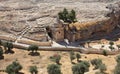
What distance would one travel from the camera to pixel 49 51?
2844 inches

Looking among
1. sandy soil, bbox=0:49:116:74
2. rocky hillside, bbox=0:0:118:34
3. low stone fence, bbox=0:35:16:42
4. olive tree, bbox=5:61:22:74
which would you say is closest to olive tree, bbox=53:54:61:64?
sandy soil, bbox=0:49:116:74

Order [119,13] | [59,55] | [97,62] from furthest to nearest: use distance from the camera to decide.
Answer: [119,13] → [59,55] → [97,62]

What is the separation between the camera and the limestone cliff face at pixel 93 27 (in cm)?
7838

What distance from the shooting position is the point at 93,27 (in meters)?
81.3

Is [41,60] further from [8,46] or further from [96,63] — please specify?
[96,63]

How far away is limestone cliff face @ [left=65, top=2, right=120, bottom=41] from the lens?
78375 mm

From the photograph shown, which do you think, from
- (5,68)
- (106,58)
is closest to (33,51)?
(5,68)

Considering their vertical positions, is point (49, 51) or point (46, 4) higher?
point (46, 4)

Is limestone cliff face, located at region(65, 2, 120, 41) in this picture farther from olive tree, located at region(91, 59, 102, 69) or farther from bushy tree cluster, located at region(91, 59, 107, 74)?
bushy tree cluster, located at region(91, 59, 107, 74)

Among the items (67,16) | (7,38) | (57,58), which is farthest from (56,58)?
(67,16)

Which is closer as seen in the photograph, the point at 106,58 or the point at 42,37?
the point at 106,58

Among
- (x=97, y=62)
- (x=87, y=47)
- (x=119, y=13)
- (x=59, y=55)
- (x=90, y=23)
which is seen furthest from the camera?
(x=119, y=13)

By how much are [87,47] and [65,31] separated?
6.07 m

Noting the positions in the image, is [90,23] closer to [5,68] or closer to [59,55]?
[59,55]
